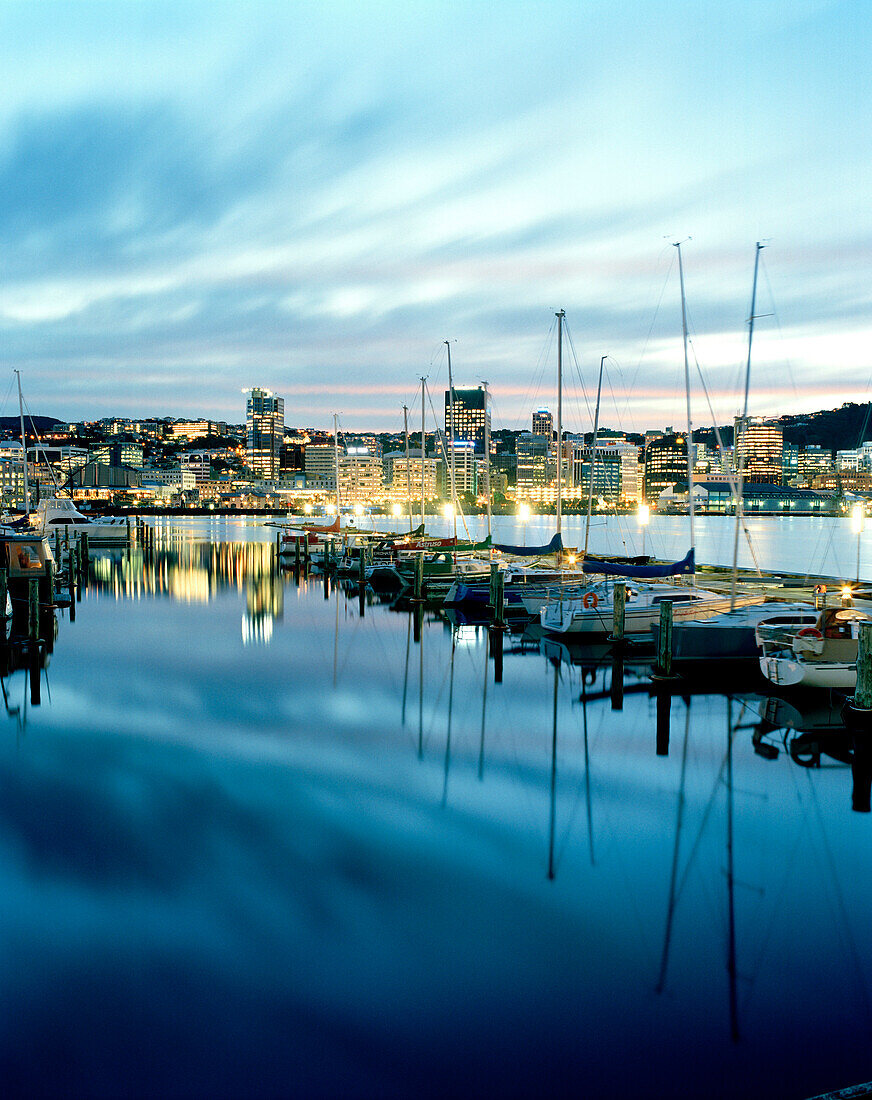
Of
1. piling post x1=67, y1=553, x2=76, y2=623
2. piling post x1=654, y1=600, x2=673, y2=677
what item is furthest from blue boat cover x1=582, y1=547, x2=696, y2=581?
piling post x1=67, y1=553, x2=76, y2=623

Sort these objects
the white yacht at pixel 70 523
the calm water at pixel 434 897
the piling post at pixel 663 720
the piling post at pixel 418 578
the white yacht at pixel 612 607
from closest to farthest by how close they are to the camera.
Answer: the calm water at pixel 434 897 < the piling post at pixel 663 720 < the white yacht at pixel 612 607 < the piling post at pixel 418 578 < the white yacht at pixel 70 523

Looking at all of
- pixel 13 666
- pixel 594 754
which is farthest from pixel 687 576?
pixel 13 666

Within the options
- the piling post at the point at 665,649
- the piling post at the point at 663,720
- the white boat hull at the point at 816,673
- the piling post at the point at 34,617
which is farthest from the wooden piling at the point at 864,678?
the piling post at the point at 34,617

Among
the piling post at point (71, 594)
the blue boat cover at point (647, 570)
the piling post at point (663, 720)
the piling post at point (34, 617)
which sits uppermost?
the blue boat cover at point (647, 570)

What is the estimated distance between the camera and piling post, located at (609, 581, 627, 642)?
23.1 metres

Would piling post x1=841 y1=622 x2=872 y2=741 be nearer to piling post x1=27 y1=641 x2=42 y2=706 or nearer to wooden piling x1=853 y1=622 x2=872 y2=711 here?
wooden piling x1=853 y1=622 x2=872 y2=711

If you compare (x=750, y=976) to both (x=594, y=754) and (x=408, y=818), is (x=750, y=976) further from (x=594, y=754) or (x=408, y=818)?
(x=594, y=754)

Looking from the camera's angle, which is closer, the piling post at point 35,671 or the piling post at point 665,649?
the piling post at point 35,671

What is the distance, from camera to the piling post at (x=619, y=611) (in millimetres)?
23062

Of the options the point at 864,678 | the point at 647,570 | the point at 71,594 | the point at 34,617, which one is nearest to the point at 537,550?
the point at 647,570

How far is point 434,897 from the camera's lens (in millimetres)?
9539

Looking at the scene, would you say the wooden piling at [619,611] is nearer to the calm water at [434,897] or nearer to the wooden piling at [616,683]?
the wooden piling at [616,683]

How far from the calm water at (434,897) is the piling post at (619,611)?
3.88 m

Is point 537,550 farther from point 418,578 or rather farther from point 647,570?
point 647,570
